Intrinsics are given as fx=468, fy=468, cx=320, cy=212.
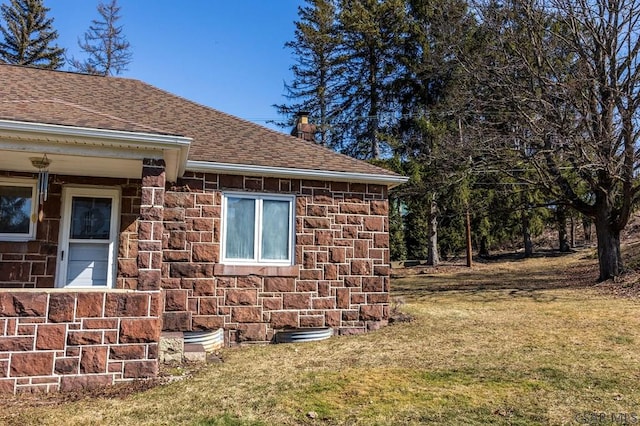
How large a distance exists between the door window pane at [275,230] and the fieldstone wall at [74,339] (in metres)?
2.91

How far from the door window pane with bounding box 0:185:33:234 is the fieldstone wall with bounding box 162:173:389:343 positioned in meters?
2.35

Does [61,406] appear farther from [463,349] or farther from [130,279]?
[463,349]

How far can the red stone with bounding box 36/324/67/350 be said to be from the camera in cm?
488

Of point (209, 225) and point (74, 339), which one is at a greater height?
point (209, 225)

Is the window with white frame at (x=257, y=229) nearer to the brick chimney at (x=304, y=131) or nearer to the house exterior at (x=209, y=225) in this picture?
the house exterior at (x=209, y=225)

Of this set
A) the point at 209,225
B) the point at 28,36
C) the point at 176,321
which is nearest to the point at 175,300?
the point at 176,321

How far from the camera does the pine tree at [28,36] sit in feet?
99.2

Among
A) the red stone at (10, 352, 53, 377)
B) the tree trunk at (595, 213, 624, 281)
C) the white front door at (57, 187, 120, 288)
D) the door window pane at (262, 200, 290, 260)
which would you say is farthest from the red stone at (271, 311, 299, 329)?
the tree trunk at (595, 213, 624, 281)

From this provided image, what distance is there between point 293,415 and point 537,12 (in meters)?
13.4

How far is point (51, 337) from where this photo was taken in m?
4.90

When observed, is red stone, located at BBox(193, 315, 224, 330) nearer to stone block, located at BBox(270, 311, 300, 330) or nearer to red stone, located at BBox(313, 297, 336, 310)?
stone block, located at BBox(270, 311, 300, 330)

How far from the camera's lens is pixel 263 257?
26.0 feet

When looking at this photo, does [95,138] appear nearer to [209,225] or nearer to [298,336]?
[209,225]

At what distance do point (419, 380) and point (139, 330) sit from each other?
10.3 feet
